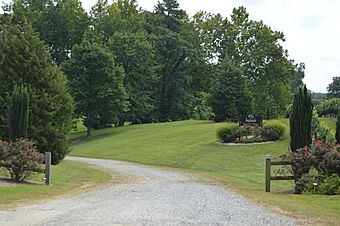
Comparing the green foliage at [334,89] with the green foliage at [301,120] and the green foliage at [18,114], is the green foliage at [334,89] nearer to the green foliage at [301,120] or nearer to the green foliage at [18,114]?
the green foliage at [301,120]

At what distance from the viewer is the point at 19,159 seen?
1544cm

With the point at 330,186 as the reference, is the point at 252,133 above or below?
above

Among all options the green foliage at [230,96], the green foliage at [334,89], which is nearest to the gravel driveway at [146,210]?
the green foliage at [230,96]

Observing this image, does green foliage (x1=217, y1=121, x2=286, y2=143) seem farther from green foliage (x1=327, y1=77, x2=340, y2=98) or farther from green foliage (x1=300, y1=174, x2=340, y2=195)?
green foliage (x1=327, y1=77, x2=340, y2=98)

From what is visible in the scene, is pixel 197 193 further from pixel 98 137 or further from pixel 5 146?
pixel 98 137

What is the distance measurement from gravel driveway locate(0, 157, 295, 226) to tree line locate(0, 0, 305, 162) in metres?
32.9

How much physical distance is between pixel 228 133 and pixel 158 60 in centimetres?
3208

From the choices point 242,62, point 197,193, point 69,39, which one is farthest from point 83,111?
point 197,193

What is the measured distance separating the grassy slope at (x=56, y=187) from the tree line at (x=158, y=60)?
82.9 feet

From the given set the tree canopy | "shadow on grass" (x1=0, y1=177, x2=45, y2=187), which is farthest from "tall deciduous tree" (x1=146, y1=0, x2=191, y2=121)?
"shadow on grass" (x1=0, y1=177, x2=45, y2=187)

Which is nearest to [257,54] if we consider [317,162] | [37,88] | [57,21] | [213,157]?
[57,21]

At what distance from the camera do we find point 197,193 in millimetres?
13688

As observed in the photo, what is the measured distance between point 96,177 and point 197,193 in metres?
6.67

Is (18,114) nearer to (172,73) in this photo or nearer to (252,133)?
(252,133)
